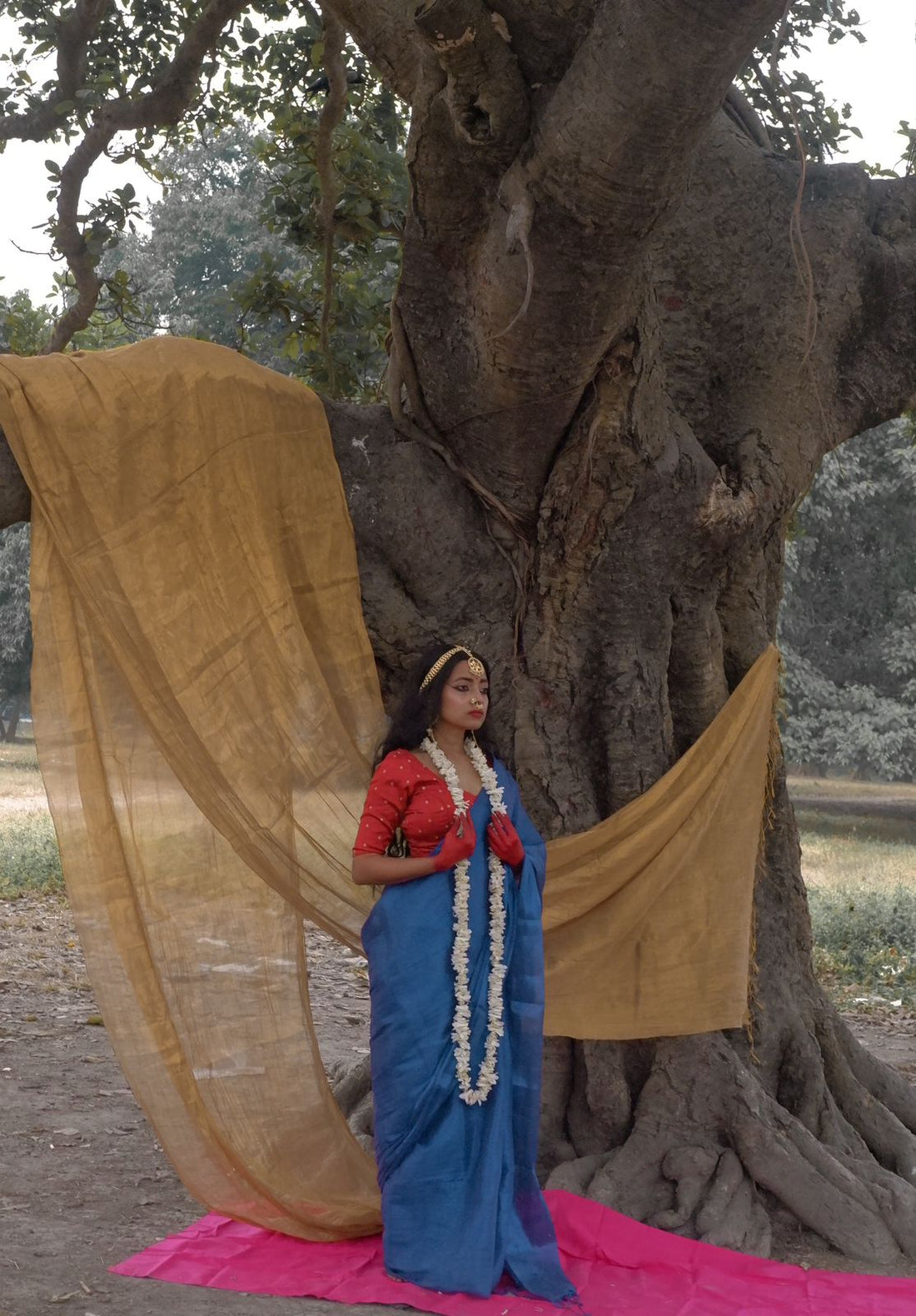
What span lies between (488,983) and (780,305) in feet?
8.88

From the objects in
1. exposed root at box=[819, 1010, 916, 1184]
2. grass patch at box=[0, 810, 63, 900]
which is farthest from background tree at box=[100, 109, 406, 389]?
grass patch at box=[0, 810, 63, 900]

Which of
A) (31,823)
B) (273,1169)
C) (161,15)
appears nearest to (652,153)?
(273,1169)

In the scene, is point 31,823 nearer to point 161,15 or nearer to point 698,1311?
point 161,15

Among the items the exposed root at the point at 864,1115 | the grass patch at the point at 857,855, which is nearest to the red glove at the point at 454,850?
the exposed root at the point at 864,1115

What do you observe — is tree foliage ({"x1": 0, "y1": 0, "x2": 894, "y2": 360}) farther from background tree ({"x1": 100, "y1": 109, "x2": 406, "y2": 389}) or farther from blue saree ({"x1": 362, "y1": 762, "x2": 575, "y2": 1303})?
blue saree ({"x1": 362, "y1": 762, "x2": 575, "y2": 1303})

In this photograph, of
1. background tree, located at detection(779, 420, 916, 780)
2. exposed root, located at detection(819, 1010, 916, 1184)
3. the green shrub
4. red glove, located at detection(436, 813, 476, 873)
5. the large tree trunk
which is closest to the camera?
red glove, located at detection(436, 813, 476, 873)

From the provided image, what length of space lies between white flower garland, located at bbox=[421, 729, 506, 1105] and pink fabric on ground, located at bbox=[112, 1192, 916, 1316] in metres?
0.55

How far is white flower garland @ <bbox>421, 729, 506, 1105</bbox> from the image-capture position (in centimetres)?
379

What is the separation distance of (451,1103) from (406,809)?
80cm

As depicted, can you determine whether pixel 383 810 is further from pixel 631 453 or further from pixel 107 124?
pixel 107 124

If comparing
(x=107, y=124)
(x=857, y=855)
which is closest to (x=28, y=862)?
(x=107, y=124)

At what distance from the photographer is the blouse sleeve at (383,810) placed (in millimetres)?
3830

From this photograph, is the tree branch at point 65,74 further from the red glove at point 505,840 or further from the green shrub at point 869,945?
the green shrub at point 869,945

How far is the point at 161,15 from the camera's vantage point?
27.4 ft
